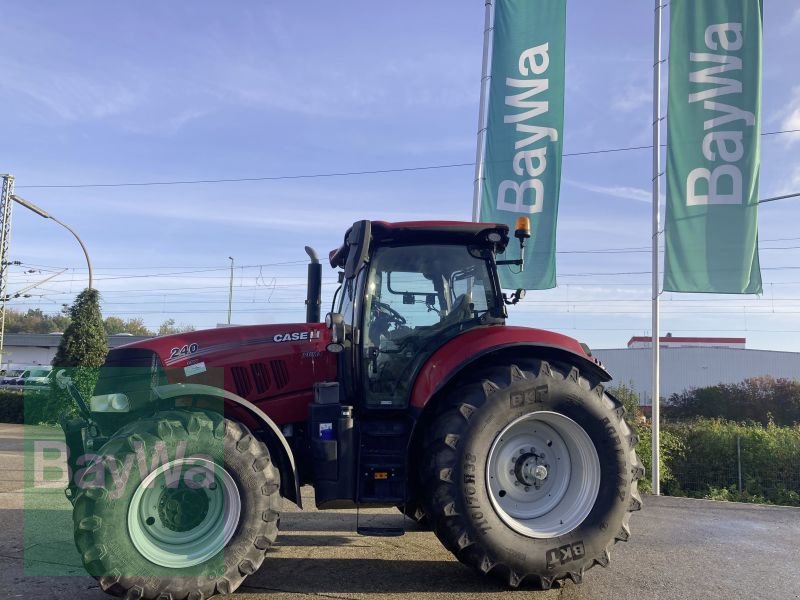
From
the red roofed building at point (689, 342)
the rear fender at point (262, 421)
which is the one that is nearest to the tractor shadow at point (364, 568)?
the rear fender at point (262, 421)

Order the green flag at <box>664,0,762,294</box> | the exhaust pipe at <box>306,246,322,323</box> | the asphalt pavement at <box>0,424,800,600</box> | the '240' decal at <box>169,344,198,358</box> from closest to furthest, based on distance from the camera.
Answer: the asphalt pavement at <box>0,424,800,600</box>, the '240' decal at <box>169,344,198,358</box>, the exhaust pipe at <box>306,246,322,323</box>, the green flag at <box>664,0,762,294</box>

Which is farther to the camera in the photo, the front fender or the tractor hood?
the tractor hood

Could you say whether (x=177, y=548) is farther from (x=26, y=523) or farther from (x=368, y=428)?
(x=26, y=523)

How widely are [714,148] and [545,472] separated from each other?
24.9 feet

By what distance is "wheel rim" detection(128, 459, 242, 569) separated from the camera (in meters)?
3.93

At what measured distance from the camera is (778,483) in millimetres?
13156

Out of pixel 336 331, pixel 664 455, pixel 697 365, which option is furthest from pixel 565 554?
pixel 697 365

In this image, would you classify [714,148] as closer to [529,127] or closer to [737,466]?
[529,127]

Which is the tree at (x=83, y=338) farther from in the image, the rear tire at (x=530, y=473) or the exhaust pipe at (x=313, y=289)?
the rear tire at (x=530, y=473)

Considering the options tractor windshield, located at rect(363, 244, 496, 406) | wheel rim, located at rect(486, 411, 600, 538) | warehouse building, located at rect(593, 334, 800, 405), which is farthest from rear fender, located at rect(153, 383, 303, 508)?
warehouse building, located at rect(593, 334, 800, 405)

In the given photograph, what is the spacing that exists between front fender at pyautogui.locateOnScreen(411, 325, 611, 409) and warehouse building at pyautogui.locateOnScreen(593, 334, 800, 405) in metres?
39.5

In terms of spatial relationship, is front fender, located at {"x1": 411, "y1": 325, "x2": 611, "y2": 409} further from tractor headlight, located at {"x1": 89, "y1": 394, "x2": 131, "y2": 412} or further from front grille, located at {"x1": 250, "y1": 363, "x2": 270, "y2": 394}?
tractor headlight, located at {"x1": 89, "y1": 394, "x2": 131, "y2": 412}

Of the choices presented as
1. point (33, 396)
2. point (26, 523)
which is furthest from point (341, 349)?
point (33, 396)

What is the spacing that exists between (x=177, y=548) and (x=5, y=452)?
34.5 feet
